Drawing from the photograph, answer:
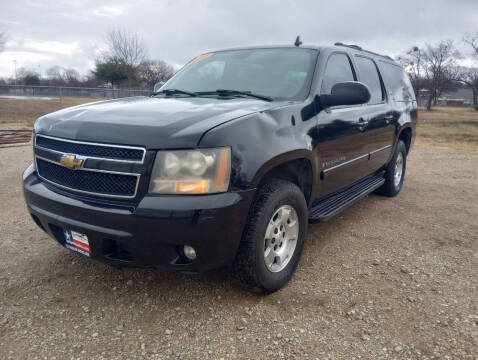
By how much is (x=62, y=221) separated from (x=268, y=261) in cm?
139

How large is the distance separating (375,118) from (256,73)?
1.57 m

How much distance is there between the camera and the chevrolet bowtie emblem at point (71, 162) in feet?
7.54

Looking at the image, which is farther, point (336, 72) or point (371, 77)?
point (371, 77)

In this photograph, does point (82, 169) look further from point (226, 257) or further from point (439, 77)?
point (439, 77)

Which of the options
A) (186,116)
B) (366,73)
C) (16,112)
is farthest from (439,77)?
(186,116)

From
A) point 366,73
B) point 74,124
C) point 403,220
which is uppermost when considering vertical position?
point 366,73

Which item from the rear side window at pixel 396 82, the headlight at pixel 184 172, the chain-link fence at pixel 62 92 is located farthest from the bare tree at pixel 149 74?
the headlight at pixel 184 172

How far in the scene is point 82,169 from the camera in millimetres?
2293

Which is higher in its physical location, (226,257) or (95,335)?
(226,257)

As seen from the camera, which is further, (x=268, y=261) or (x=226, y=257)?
(x=268, y=261)

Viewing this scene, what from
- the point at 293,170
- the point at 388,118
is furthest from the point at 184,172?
the point at 388,118

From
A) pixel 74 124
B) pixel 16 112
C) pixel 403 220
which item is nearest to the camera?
pixel 74 124

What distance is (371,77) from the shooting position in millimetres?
4449

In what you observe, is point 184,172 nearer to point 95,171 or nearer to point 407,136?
point 95,171
